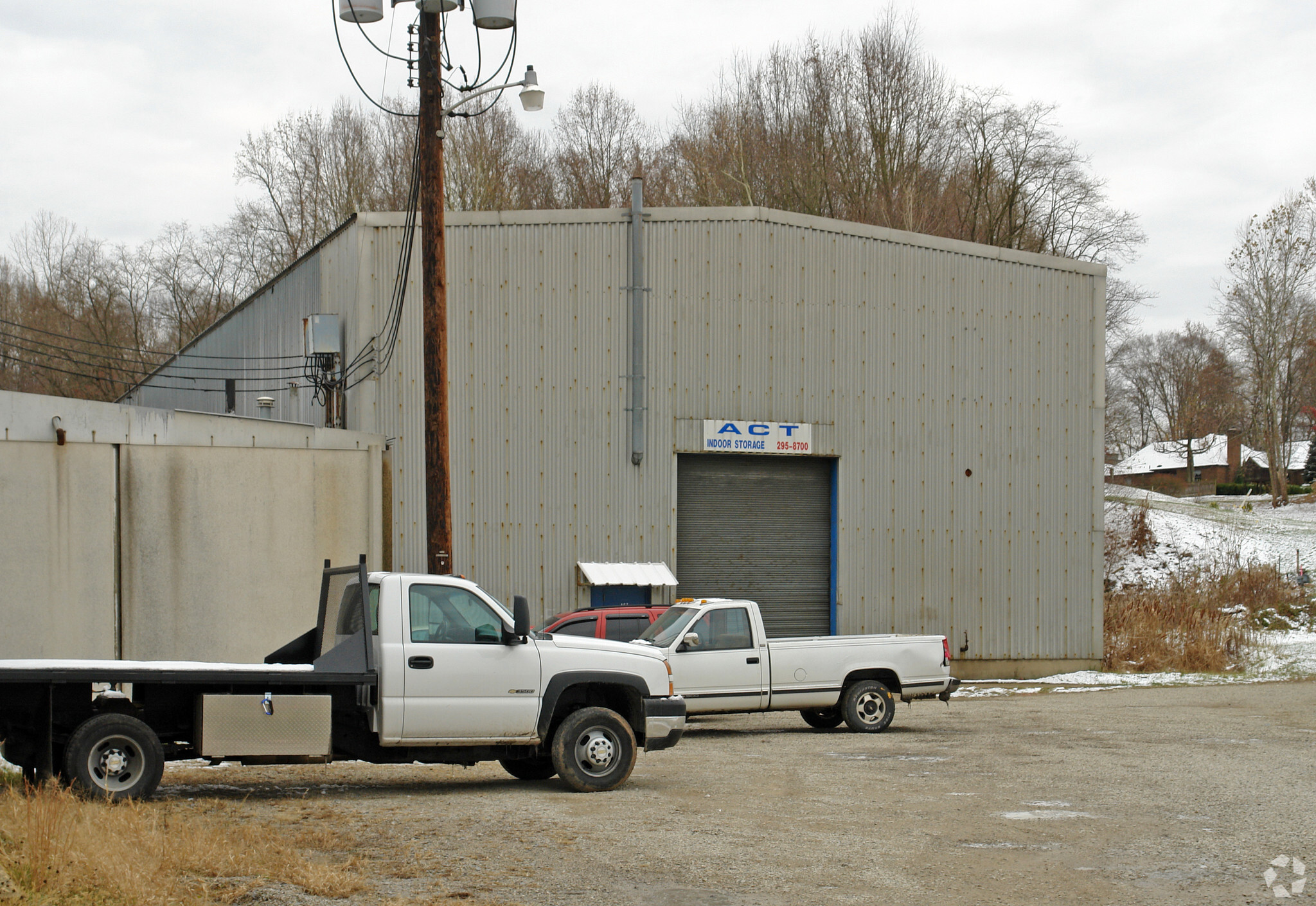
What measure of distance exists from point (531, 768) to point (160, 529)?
28.1 feet

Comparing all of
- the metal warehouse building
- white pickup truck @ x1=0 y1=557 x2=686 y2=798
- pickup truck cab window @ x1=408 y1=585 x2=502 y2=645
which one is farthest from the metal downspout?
pickup truck cab window @ x1=408 y1=585 x2=502 y2=645

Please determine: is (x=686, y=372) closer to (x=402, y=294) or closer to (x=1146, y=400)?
(x=402, y=294)

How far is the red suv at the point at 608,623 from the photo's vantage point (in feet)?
55.6

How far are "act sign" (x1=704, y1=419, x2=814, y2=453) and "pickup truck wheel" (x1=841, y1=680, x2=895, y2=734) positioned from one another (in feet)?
26.7

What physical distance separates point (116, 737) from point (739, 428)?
1552 cm

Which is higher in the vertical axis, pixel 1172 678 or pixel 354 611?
pixel 354 611

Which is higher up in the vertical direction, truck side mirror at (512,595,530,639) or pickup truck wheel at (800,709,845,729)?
truck side mirror at (512,595,530,639)

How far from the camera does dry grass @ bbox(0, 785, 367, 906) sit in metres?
6.24

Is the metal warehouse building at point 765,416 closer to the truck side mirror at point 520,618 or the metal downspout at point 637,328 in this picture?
the metal downspout at point 637,328

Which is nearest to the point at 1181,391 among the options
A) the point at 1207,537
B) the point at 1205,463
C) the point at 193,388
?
the point at 1205,463

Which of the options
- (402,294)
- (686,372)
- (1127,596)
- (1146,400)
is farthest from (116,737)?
(1146,400)

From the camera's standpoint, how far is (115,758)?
A: 9.45 m

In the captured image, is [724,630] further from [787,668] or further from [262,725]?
[262,725]

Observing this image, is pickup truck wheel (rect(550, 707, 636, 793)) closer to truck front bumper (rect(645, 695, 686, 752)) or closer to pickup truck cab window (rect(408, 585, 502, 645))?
truck front bumper (rect(645, 695, 686, 752))
